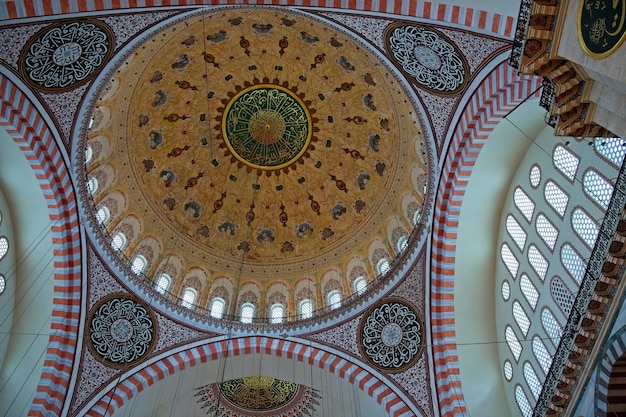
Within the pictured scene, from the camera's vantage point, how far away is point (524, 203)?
9.10 m

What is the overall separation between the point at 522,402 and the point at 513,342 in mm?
1070

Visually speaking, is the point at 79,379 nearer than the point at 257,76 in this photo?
Yes

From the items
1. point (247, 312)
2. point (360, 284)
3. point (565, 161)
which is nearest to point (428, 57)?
point (565, 161)

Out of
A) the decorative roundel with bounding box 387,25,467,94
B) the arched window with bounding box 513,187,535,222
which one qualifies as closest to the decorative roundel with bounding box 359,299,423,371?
the arched window with bounding box 513,187,535,222

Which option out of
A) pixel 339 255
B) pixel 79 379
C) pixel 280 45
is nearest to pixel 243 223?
pixel 339 255

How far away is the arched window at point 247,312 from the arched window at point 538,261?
6418mm

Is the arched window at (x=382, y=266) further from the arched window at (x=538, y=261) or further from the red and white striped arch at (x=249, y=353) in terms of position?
the arched window at (x=538, y=261)

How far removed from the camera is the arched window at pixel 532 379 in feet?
27.7

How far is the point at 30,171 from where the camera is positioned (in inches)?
349

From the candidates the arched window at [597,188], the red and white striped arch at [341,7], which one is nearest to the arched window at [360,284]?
the arched window at [597,188]

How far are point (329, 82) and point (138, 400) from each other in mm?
8452

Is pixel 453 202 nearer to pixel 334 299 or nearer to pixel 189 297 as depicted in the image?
pixel 334 299

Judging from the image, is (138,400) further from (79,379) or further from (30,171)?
(30,171)

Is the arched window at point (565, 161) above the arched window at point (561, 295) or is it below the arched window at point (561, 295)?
above
